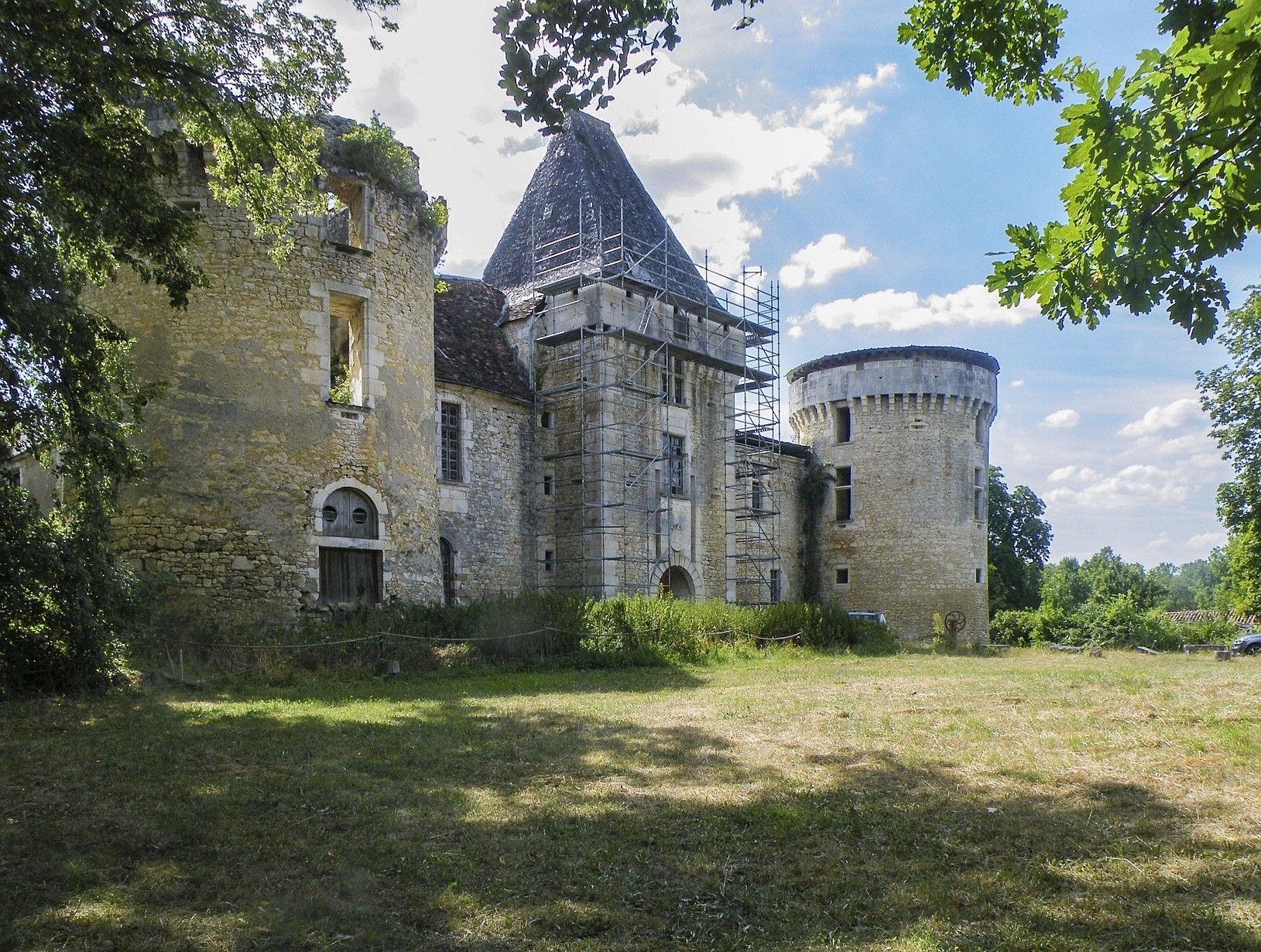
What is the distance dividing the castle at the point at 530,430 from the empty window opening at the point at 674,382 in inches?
2.1

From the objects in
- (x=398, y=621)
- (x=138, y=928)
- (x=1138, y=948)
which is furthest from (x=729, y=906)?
(x=398, y=621)

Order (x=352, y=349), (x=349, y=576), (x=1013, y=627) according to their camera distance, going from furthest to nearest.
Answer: (x=1013, y=627) → (x=352, y=349) → (x=349, y=576)

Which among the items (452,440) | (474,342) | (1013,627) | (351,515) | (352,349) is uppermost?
(474,342)

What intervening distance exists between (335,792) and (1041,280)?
15.8 ft

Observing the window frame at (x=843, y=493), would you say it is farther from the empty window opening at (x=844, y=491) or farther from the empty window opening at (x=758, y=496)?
the empty window opening at (x=758, y=496)

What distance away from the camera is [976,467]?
3047 centimetres

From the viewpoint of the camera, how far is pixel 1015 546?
1622 inches

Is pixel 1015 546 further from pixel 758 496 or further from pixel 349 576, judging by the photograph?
pixel 349 576

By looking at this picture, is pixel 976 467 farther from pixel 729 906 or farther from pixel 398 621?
pixel 729 906

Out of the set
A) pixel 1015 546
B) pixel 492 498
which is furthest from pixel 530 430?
pixel 1015 546

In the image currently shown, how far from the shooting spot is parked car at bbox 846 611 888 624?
21194mm

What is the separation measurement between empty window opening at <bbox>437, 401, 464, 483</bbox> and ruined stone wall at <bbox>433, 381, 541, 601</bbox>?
0.09 meters

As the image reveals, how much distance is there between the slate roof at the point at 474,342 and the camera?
19803 millimetres

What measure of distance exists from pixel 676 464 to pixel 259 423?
37.0 ft
